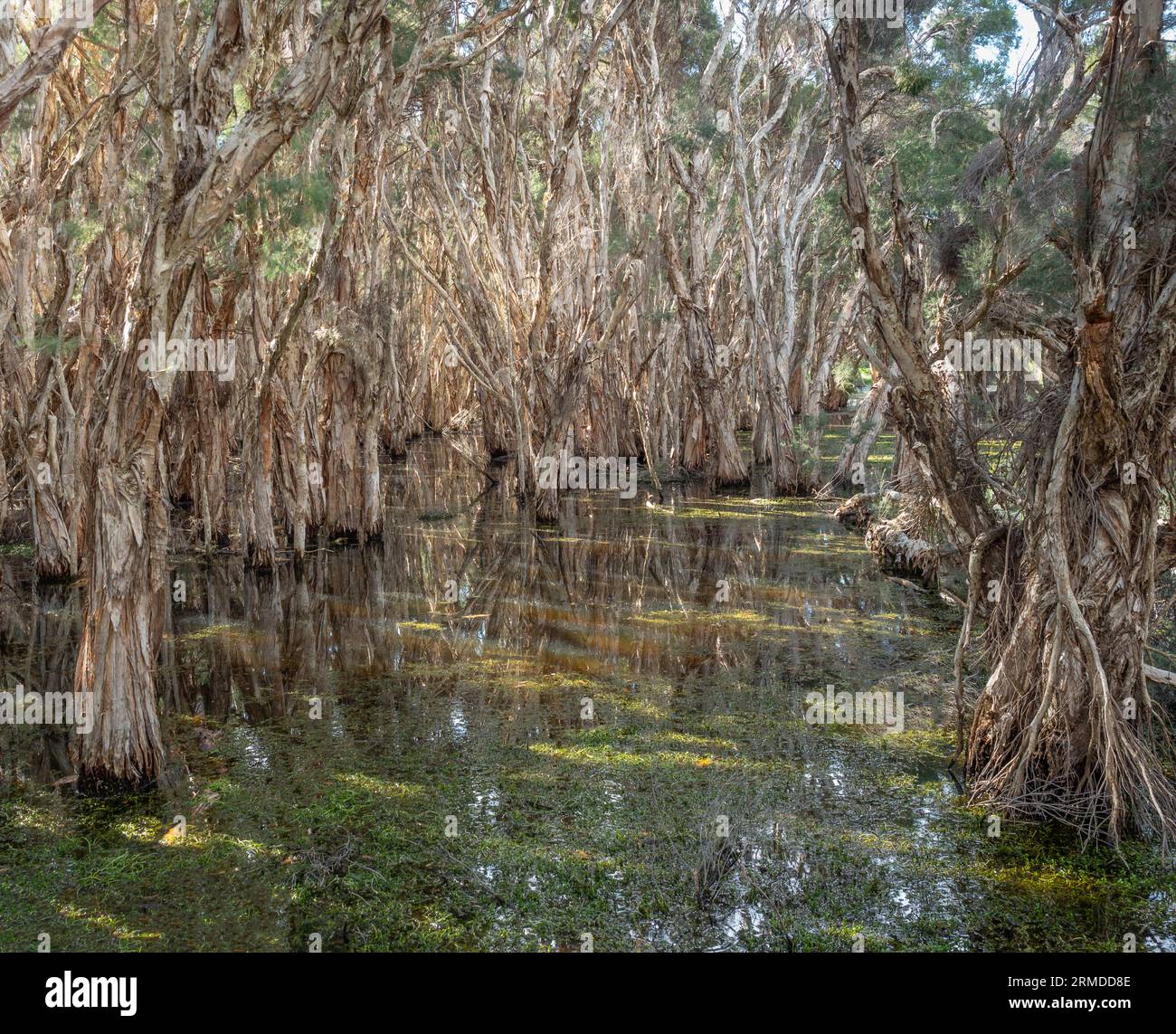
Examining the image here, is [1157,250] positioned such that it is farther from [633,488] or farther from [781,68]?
[781,68]

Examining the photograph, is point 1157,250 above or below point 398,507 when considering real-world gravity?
above

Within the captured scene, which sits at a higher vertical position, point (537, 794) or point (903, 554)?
point (903, 554)

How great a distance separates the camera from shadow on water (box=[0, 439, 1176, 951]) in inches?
167

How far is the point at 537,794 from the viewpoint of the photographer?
18.2 ft

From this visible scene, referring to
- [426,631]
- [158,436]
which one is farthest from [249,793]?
[426,631]

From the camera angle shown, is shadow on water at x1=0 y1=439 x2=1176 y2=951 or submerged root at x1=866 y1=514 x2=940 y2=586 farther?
submerged root at x1=866 y1=514 x2=940 y2=586

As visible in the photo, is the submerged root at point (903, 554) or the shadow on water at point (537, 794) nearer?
the shadow on water at point (537, 794)

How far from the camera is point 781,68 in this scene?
18.1 metres

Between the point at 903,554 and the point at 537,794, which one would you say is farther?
the point at 903,554

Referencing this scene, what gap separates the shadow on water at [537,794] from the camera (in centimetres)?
423

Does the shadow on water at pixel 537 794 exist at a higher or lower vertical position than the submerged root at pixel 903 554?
lower

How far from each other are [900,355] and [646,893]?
3163mm
